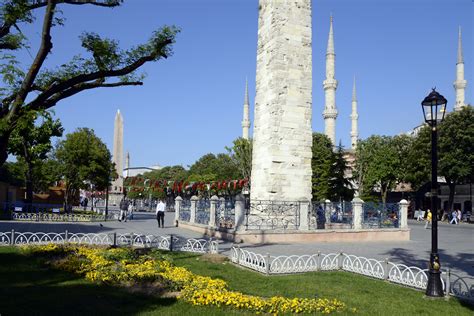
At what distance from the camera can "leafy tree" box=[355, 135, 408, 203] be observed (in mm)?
51250

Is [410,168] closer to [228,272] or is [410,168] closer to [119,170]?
[119,170]

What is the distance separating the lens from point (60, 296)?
7957mm

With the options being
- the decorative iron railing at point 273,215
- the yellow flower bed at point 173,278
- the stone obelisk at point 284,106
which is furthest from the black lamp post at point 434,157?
the stone obelisk at point 284,106

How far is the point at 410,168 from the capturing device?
48.6m

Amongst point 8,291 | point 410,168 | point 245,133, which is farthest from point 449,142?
point 8,291

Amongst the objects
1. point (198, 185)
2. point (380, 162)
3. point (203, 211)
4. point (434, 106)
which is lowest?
point (203, 211)

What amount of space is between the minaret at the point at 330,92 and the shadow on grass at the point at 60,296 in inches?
1957

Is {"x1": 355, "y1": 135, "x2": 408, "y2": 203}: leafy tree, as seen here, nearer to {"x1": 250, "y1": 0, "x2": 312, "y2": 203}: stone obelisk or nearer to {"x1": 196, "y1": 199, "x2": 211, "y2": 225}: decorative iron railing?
{"x1": 196, "y1": 199, "x2": 211, "y2": 225}: decorative iron railing

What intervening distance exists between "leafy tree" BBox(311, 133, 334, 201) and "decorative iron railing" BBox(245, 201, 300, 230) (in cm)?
2117

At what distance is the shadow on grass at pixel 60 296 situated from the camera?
7086 mm

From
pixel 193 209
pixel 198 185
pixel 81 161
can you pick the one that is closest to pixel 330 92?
pixel 198 185

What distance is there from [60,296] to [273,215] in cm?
1215

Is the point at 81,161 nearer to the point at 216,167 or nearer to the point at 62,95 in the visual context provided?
the point at 62,95

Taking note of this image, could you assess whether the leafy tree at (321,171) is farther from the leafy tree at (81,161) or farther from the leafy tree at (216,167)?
the leafy tree at (81,161)
